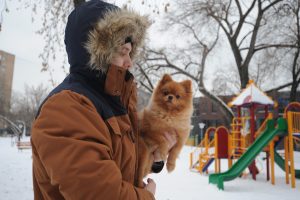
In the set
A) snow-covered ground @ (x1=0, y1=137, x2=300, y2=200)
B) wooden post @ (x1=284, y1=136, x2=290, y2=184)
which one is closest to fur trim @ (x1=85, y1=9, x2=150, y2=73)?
snow-covered ground @ (x1=0, y1=137, x2=300, y2=200)

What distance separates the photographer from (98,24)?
4.35 feet

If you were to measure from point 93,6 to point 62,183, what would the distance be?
92 cm

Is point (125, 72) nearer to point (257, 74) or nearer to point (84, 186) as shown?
point (84, 186)

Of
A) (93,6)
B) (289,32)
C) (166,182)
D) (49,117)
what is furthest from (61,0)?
(289,32)

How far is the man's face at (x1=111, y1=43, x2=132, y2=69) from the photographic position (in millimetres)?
1400

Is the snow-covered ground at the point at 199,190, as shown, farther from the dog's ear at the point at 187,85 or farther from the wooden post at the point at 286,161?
the dog's ear at the point at 187,85

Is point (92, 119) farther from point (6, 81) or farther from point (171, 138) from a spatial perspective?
point (6, 81)

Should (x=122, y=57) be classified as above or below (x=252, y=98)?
below

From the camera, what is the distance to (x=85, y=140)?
1.00 m

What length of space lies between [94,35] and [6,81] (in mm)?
54016

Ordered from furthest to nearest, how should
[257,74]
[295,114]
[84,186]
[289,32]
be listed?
[257,74], [289,32], [295,114], [84,186]

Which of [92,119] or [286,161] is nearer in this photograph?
A: [92,119]

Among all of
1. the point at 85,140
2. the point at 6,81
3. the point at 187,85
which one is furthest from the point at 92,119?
the point at 6,81

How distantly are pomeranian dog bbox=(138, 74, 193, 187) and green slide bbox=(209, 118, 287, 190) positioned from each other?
17.3 feet
